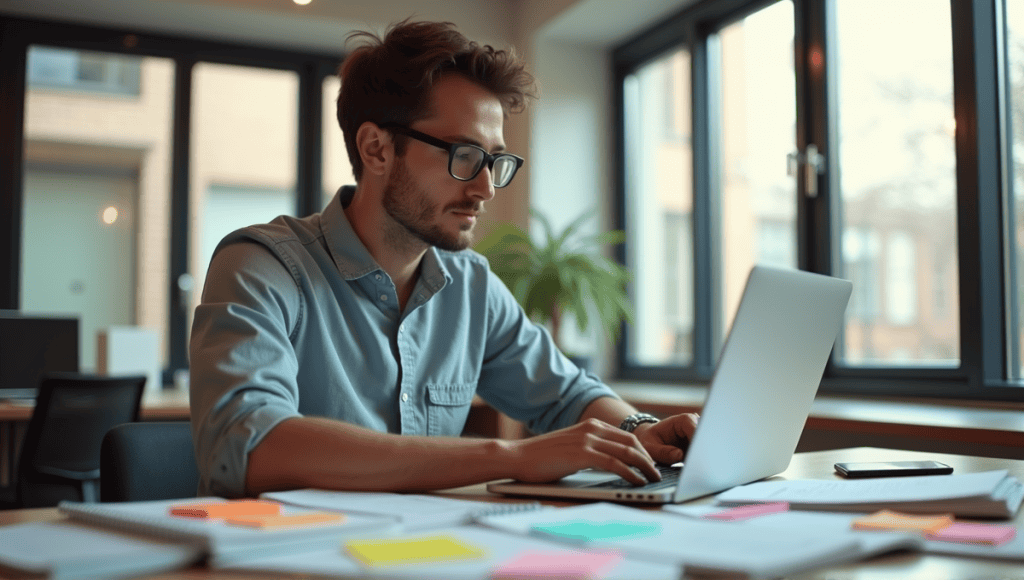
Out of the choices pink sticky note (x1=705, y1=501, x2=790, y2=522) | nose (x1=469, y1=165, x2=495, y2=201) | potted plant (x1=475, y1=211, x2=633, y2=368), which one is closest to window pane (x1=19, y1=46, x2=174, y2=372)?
potted plant (x1=475, y1=211, x2=633, y2=368)

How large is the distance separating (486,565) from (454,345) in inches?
37.8

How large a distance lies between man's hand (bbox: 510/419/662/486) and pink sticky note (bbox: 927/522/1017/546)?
33cm

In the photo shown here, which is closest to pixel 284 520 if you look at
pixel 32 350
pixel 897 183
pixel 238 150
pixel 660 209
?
pixel 897 183

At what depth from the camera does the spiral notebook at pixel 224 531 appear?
70 centimetres

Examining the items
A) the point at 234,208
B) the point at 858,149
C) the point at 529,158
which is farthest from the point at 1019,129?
the point at 234,208

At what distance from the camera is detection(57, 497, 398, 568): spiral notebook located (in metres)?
0.70

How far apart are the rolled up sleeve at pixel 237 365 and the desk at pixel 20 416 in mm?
2076

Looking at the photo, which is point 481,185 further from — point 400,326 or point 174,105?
point 174,105

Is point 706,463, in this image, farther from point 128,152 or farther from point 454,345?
point 128,152

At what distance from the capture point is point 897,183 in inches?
114

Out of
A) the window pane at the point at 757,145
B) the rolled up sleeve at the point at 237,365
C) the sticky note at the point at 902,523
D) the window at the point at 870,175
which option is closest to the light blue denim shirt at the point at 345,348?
the rolled up sleeve at the point at 237,365

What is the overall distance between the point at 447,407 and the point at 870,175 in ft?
6.64

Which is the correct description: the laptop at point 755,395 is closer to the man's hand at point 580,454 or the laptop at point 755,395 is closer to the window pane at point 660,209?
the man's hand at point 580,454

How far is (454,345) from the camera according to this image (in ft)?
5.32
